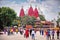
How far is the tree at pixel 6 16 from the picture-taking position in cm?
280

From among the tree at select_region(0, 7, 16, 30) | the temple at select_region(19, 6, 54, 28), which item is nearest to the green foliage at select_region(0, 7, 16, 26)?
the tree at select_region(0, 7, 16, 30)

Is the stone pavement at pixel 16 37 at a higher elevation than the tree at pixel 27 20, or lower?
lower

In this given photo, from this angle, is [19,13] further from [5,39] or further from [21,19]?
[5,39]

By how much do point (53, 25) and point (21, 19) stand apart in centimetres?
54

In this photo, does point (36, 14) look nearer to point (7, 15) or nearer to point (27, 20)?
point (27, 20)

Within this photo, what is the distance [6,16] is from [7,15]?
2cm

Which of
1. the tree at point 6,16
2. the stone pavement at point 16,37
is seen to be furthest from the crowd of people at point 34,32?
the tree at point 6,16

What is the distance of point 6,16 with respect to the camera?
2.82m

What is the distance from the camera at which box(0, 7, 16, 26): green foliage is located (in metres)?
2.80

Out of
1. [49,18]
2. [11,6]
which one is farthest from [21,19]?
[49,18]

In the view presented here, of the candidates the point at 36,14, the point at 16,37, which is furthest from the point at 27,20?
the point at 16,37

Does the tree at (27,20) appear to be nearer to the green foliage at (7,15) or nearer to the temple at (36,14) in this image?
the temple at (36,14)

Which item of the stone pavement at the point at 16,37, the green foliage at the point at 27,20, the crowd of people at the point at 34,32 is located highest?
the green foliage at the point at 27,20

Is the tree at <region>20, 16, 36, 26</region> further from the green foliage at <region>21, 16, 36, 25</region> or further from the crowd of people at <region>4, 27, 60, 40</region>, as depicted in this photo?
the crowd of people at <region>4, 27, 60, 40</region>
